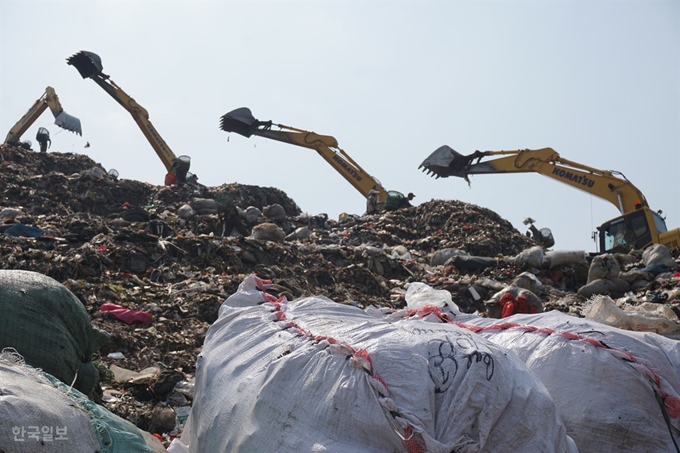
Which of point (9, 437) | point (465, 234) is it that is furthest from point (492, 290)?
point (9, 437)

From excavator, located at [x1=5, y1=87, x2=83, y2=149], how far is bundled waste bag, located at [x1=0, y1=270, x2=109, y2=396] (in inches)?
712

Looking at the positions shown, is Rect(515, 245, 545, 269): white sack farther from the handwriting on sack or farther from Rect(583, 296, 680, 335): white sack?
the handwriting on sack

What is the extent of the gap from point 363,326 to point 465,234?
39.0 ft

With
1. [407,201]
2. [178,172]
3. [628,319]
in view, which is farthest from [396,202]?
[628,319]

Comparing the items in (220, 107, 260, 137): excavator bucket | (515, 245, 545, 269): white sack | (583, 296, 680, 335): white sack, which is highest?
(220, 107, 260, 137): excavator bucket

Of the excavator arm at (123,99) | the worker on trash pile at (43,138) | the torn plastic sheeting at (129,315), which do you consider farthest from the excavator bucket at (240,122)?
the torn plastic sheeting at (129,315)

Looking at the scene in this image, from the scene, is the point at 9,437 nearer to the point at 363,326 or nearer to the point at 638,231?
the point at 363,326

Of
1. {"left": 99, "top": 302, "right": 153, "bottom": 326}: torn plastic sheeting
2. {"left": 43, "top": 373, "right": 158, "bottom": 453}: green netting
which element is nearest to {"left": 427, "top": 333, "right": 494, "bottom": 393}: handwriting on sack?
{"left": 43, "top": 373, "right": 158, "bottom": 453}: green netting

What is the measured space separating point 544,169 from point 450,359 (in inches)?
512

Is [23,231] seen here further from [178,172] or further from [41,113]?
[41,113]

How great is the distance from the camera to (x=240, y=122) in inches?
704

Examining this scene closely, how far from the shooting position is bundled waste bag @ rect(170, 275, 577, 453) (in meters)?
2.24

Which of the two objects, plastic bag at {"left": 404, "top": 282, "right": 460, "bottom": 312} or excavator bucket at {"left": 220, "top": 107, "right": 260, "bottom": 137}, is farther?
excavator bucket at {"left": 220, "top": 107, "right": 260, "bottom": 137}

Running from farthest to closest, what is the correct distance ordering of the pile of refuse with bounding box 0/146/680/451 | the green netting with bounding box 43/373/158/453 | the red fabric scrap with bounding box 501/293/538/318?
1. the red fabric scrap with bounding box 501/293/538/318
2. the pile of refuse with bounding box 0/146/680/451
3. the green netting with bounding box 43/373/158/453
